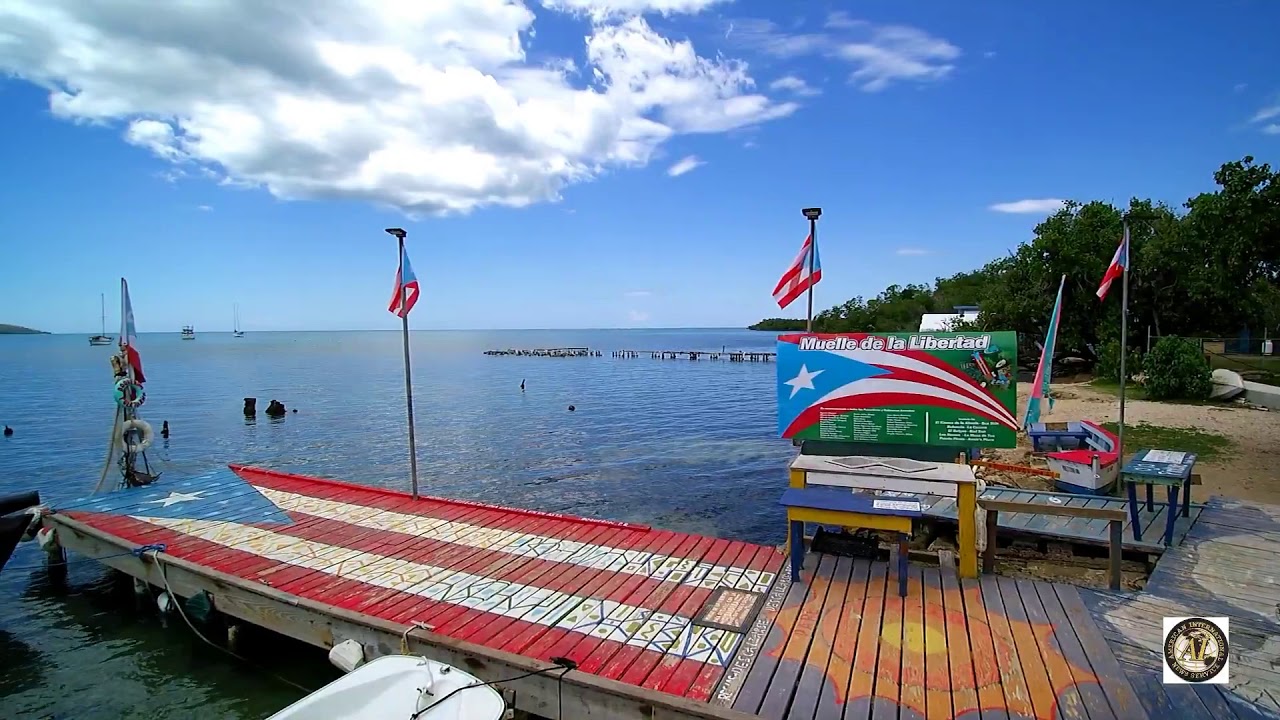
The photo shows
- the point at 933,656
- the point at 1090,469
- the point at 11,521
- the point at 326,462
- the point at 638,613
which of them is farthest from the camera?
the point at 326,462

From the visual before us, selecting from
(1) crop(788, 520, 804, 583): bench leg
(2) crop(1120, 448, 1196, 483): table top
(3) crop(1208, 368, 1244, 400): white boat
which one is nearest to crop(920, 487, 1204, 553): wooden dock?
(2) crop(1120, 448, 1196, 483): table top

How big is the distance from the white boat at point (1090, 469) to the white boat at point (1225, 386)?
17329 millimetres

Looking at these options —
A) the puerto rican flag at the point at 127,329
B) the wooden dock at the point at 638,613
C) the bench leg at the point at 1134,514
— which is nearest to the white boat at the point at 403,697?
the wooden dock at the point at 638,613

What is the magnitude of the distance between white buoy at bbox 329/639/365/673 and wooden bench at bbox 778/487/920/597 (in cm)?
475

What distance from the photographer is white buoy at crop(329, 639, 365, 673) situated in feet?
20.4

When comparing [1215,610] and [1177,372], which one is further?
[1177,372]

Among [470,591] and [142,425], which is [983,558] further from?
[142,425]

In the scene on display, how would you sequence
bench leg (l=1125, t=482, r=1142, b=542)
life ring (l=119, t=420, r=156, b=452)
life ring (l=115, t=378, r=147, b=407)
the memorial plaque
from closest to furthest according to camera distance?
the memorial plaque
bench leg (l=1125, t=482, r=1142, b=542)
life ring (l=115, t=378, r=147, b=407)
life ring (l=119, t=420, r=156, b=452)

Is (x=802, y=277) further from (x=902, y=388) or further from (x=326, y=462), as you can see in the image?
(x=326, y=462)

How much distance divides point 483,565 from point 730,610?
3402 mm

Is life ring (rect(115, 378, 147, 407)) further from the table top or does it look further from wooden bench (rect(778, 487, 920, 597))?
the table top

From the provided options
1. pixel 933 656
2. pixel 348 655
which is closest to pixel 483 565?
pixel 348 655

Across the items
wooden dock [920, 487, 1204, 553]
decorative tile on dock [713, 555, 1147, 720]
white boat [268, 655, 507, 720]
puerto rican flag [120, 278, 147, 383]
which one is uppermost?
puerto rican flag [120, 278, 147, 383]

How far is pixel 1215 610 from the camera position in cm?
569
